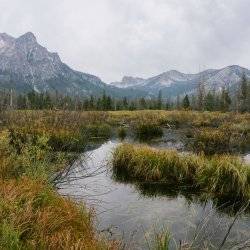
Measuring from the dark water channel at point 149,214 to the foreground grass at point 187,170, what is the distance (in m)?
0.69

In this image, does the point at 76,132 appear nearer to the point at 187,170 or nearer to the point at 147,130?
the point at 187,170

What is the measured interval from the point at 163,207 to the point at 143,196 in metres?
1.26

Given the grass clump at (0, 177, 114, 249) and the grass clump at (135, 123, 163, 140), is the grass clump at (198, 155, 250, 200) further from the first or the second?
the grass clump at (135, 123, 163, 140)

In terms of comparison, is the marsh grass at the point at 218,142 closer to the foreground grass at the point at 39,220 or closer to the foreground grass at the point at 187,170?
the foreground grass at the point at 187,170

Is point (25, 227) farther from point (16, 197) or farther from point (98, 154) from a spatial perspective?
point (98, 154)

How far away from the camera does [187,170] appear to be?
1457cm

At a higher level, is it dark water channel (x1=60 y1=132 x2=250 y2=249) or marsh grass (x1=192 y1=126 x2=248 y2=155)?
marsh grass (x1=192 y1=126 x2=248 y2=155)

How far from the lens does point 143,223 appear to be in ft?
34.2

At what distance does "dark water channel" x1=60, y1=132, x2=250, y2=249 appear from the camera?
30.5 feet

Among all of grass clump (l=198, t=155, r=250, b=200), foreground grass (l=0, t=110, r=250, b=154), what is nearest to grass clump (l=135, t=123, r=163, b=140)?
foreground grass (l=0, t=110, r=250, b=154)

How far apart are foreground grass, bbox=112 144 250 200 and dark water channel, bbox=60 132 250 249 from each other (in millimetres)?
685

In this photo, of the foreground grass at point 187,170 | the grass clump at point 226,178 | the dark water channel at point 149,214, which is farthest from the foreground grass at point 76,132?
the grass clump at point 226,178

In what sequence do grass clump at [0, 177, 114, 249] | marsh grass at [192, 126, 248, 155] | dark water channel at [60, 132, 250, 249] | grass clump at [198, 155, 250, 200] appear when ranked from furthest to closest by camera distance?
1. marsh grass at [192, 126, 248, 155]
2. grass clump at [198, 155, 250, 200]
3. dark water channel at [60, 132, 250, 249]
4. grass clump at [0, 177, 114, 249]

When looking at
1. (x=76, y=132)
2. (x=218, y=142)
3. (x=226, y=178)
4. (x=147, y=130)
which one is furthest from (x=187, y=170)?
(x=147, y=130)
